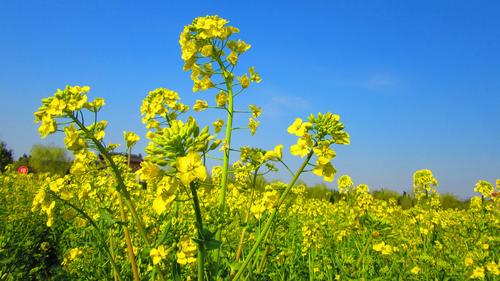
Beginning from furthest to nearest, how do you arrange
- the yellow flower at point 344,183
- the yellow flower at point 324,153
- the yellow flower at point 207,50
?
the yellow flower at point 344,183, the yellow flower at point 207,50, the yellow flower at point 324,153

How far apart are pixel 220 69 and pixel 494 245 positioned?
159 inches

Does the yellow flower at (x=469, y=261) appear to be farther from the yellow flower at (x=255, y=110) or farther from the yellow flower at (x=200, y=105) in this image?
the yellow flower at (x=200, y=105)

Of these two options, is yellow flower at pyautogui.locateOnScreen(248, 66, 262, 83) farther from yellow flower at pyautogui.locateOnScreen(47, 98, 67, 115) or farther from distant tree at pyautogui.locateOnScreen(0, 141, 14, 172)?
distant tree at pyautogui.locateOnScreen(0, 141, 14, 172)

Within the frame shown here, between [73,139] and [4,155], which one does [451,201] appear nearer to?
[73,139]

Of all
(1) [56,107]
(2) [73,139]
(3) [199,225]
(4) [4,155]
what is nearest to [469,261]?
(3) [199,225]

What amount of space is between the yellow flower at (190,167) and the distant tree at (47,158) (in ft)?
76.9

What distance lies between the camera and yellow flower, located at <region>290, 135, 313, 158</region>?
1.67m

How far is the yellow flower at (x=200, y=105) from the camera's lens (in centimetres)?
238

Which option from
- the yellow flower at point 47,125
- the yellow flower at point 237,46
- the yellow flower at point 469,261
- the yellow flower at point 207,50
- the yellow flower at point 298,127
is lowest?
the yellow flower at point 469,261

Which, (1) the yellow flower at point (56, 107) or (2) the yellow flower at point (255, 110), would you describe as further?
(2) the yellow flower at point (255, 110)

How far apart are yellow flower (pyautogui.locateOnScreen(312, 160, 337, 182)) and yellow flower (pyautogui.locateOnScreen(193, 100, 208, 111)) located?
3.18 feet

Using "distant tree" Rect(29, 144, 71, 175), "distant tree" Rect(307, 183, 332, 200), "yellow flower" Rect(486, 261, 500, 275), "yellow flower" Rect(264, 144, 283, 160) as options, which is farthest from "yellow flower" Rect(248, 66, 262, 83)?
"distant tree" Rect(29, 144, 71, 175)

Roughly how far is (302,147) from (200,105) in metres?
0.92

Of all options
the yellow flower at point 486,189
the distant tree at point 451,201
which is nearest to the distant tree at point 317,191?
the distant tree at point 451,201
